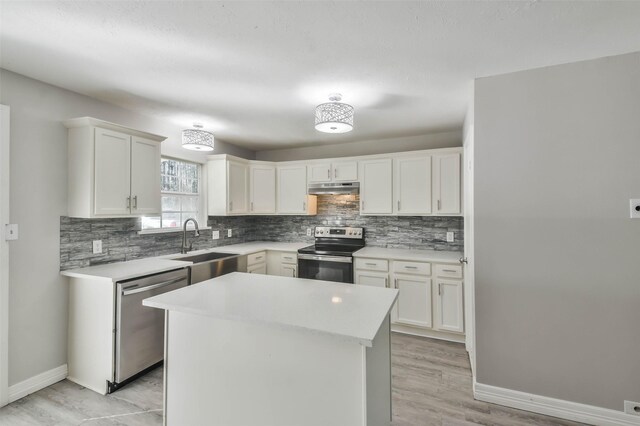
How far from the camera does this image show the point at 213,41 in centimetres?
179

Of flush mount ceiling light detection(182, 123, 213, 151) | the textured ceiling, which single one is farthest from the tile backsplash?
the textured ceiling

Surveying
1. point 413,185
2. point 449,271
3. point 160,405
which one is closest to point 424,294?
point 449,271

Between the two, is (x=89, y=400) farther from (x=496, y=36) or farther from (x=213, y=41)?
(x=496, y=36)

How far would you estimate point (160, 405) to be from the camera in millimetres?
2135

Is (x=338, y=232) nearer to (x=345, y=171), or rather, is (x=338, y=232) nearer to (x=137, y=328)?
(x=345, y=171)

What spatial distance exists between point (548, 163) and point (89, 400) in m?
3.80

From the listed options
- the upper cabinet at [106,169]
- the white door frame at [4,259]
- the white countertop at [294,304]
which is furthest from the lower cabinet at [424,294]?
the white door frame at [4,259]

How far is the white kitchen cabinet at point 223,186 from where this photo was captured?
156 inches

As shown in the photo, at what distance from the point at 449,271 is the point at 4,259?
12.7ft

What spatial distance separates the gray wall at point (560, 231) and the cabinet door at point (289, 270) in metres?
2.36

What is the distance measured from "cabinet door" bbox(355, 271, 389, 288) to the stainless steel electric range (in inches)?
4.4

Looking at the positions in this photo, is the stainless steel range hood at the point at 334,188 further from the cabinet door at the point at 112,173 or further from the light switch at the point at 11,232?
the light switch at the point at 11,232

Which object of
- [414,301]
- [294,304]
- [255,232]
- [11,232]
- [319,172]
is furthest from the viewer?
[255,232]

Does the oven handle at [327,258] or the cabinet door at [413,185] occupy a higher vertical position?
the cabinet door at [413,185]
